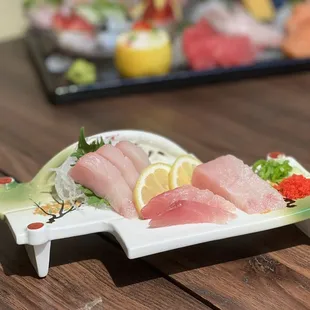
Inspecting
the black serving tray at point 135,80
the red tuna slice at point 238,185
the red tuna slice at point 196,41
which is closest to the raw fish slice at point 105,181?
the red tuna slice at point 238,185

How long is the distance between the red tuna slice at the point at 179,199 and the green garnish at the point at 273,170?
0.13 metres

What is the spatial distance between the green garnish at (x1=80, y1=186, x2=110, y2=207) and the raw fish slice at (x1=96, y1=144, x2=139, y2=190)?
0.05m

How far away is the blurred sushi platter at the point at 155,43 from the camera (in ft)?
6.21

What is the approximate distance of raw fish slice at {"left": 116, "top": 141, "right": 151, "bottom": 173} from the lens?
1.16 m

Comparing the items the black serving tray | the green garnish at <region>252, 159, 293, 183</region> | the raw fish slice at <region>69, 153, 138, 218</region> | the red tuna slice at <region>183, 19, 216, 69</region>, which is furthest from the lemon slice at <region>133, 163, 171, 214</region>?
the red tuna slice at <region>183, 19, 216, 69</region>

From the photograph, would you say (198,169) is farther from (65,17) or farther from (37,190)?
(65,17)

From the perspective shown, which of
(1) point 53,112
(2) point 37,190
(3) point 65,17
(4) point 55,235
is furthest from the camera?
(3) point 65,17

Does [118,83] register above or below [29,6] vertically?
below

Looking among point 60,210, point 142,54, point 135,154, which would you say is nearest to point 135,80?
point 142,54

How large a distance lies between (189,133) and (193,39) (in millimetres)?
461

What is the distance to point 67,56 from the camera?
2.06 m

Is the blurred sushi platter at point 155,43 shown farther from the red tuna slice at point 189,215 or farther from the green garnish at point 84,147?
the red tuna slice at point 189,215

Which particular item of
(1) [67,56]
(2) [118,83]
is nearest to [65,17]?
(1) [67,56]

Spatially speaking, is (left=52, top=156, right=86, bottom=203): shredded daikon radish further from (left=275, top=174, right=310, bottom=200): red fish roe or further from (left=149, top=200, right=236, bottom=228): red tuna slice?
(left=275, top=174, right=310, bottom=200): red fish roe
